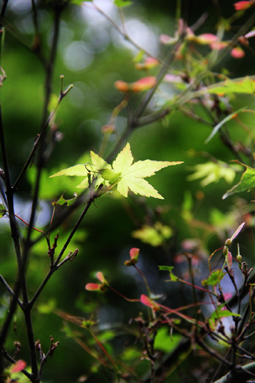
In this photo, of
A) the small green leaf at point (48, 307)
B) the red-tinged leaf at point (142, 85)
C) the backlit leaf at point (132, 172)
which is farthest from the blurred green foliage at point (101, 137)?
A: the backlit leaf at point (132, 172)

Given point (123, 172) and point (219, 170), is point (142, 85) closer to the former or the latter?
point (219, 170)

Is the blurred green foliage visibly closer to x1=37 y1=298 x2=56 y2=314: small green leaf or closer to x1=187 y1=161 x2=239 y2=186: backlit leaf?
x1=37 y1=298 x2=56 y2=314: small green leaf

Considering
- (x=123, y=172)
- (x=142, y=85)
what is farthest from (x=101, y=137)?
(x=123, y=172)

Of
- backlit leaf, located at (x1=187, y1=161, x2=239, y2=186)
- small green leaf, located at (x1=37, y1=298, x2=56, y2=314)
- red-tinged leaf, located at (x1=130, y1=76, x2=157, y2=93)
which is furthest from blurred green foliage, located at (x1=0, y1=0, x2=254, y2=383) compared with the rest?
red-tinged leaf, located at (x1=130, y1=76, x2=157, y2=93)

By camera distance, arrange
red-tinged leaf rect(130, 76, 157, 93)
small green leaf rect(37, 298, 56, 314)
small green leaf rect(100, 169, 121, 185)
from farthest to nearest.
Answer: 1. small green leaf rect(37, 298, 56, 314)
2. red-tinged leaf rect(130, 76, 157, 93)
3. small green leaf rect(100, 169, 121, 185)

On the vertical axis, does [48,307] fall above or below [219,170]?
below

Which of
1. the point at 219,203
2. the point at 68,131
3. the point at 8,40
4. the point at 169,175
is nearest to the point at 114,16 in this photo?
the point at 8,40

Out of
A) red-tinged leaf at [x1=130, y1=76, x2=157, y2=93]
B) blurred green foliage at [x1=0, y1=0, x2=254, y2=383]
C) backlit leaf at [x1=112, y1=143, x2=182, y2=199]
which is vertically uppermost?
red-tinged leaf at [x1=130, y1=76, x2=157, y2=93]

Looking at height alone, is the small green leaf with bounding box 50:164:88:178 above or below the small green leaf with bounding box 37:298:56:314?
above
